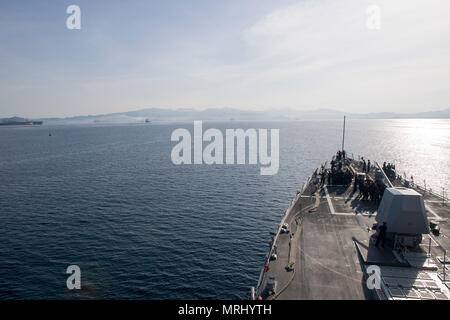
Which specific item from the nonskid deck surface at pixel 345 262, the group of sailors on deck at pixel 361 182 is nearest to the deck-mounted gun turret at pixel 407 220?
the nonskid deck surface at pixel 345 262

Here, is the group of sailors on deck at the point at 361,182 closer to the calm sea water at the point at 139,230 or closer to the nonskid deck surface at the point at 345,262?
the nonskid deck surface at the point at 345,262

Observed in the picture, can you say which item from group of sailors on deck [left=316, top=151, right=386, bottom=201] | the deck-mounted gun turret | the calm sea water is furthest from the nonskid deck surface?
the calm sea water

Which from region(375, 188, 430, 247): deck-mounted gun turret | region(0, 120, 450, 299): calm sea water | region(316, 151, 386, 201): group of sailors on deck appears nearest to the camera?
region(375, 188, 430, 247): deck-mounted gun turret

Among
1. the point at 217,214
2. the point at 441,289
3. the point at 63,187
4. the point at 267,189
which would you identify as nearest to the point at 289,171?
the point at 267,189

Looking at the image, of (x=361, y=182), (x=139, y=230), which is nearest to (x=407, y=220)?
(x=361, y=182)

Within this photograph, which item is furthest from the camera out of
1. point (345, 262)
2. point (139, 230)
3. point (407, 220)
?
point (139, 230)

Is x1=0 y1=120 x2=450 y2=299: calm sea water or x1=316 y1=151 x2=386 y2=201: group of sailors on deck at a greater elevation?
x1=316 y1=151 x2=386 y2=201: group of sailors on deck

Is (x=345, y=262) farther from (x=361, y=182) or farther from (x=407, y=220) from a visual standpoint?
(x=361, y=182)

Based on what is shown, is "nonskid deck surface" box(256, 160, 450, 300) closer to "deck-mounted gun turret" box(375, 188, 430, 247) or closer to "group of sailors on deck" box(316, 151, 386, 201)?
"deck-mounted gun turret" box(375, 188, 430, 247)
